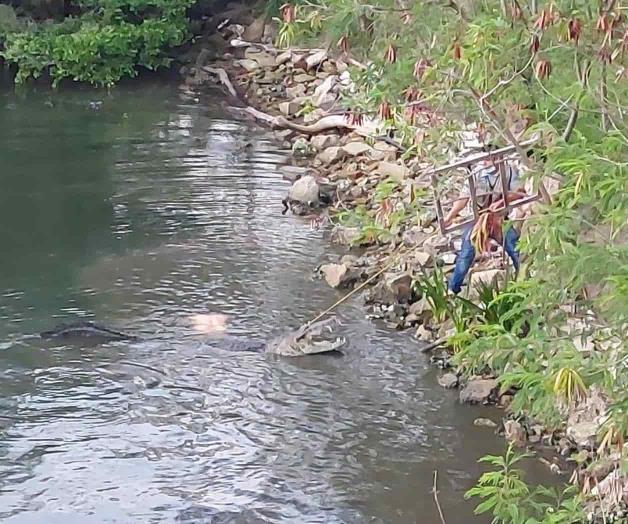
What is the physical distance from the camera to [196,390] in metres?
7.34

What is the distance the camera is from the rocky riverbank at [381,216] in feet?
21.7

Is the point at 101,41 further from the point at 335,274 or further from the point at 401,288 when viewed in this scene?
the point at 401,288

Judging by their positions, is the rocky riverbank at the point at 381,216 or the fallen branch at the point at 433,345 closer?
the rocky riverbank at the point at 381,216

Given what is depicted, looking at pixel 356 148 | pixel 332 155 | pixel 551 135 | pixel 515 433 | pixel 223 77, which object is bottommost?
pixel 223 77

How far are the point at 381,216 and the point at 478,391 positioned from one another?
3.13 metres

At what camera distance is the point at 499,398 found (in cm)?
718

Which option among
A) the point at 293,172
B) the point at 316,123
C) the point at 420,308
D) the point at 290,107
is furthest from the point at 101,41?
the point at 420,308

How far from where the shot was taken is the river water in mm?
6121

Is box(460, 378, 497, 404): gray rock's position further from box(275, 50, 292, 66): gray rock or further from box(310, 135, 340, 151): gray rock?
box(275, 50, 292, 66): gray rock

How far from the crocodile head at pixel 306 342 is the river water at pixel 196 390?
10cm

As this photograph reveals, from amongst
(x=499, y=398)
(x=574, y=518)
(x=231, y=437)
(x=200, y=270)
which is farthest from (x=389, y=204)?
(x=574, y=518)

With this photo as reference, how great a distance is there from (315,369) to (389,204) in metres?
2.13

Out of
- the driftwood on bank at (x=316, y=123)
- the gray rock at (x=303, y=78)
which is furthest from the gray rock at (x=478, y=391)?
the gray rock at (x=303, y=78)

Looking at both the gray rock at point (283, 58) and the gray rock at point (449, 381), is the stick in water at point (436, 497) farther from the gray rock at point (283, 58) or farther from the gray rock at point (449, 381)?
the gray rock at point (283, 58)
